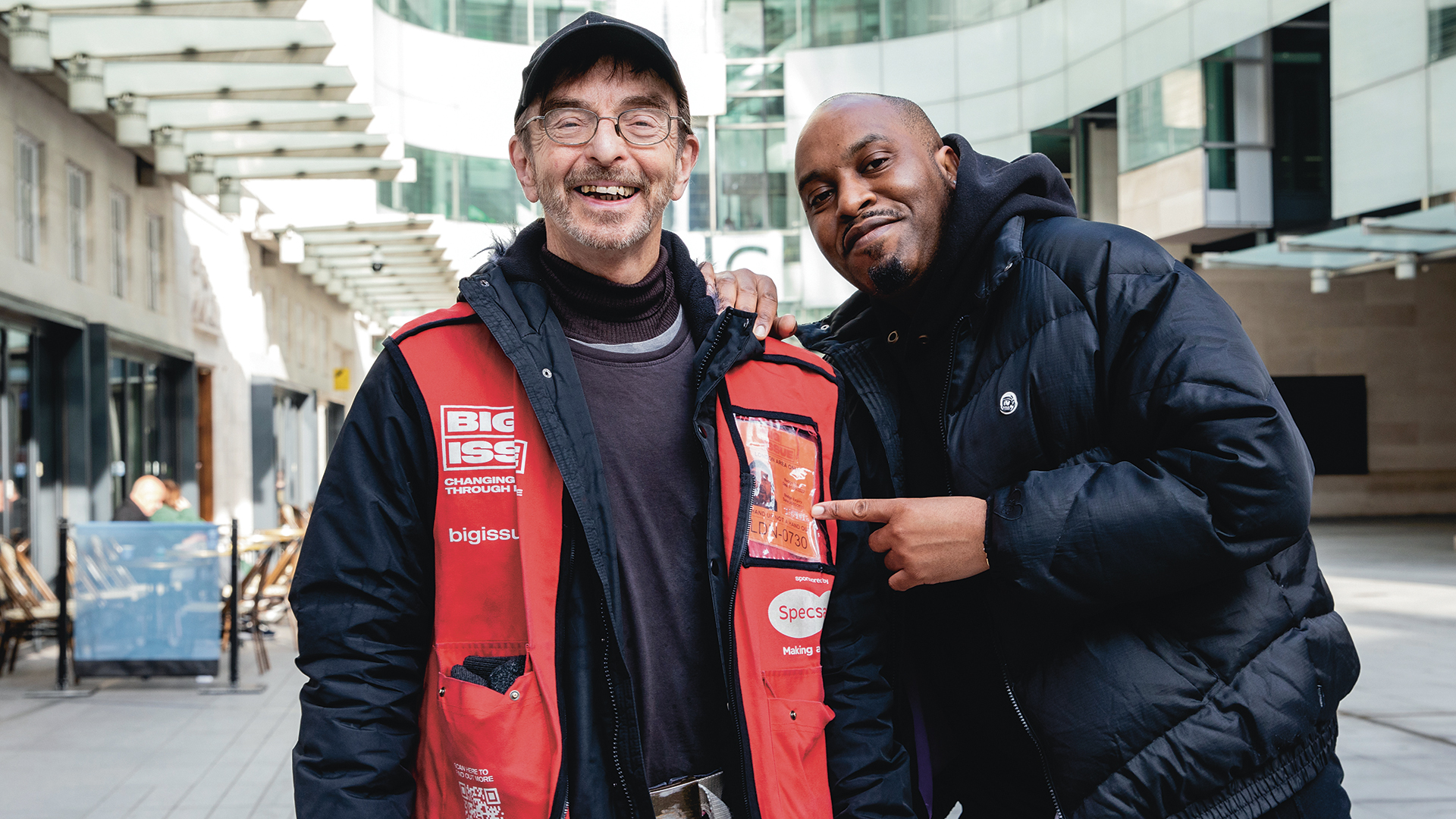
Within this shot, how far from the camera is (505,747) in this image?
185 centimetres

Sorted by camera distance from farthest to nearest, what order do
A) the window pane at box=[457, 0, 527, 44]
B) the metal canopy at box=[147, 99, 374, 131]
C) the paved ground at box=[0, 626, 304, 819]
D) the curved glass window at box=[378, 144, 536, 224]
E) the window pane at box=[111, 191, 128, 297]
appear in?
the window pane at box=[457, 0, 527, 44]
the curved glass window at box=[378, 144, 536, 224]
the window pane at box=[111, 191, 128, 297]
the metal canopy at box=[147, 99, 374, 131]
the paved ground at box=[0, 626, 304, 819]

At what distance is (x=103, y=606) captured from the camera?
26.1 ft

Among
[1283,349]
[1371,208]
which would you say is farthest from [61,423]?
[1283,349]

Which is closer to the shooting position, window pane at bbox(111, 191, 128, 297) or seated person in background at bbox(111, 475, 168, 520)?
seated person in background at bbox(111, 475, 168, 520)

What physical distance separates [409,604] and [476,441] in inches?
12.3

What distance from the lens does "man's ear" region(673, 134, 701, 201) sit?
2.37 metres

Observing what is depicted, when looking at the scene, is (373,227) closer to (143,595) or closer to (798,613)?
(143,595)

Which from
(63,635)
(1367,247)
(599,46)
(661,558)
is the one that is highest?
(1367,247)

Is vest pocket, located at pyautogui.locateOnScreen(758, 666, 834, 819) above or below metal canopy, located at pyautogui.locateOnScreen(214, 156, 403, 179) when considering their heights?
below

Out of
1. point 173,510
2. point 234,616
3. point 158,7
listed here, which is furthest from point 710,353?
point 173,510

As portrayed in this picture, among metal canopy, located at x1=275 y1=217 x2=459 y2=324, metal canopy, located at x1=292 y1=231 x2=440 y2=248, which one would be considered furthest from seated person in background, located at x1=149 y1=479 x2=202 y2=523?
metal canopy, located at x1=292 y1=231 x2=440 y2=248

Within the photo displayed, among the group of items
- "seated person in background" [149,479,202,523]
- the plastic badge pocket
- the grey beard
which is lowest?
"seated person in background" [149,479,202,523]

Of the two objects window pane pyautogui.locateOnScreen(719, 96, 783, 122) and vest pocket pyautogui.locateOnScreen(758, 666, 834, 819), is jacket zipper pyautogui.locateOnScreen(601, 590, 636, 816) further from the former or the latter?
window pane pyautogui.locateOnScreen(719, 96, 783, 122)

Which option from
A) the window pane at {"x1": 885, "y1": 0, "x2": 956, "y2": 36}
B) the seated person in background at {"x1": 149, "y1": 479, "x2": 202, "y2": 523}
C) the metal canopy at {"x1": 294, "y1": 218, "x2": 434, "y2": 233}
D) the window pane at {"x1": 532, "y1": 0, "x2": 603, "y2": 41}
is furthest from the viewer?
the window pane at {"x1": 532, "y1": 0, "x2": 603, "y2": 41}
